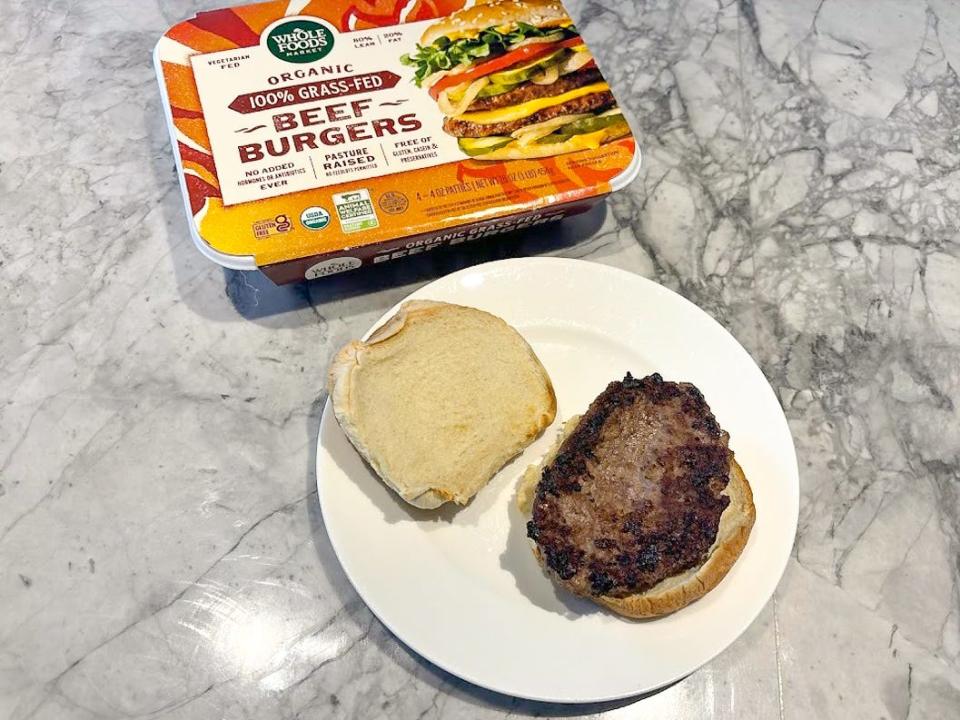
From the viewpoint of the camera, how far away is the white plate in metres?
2.05

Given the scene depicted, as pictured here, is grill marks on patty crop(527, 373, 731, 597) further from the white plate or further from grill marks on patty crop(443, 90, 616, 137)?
grill marks on patty crop(443, 90, 616, 137)

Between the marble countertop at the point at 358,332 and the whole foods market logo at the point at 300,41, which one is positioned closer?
→ the marble countertop at the point at 358,332

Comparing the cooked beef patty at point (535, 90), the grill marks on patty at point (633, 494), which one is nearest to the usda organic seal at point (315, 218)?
the cooked beef patty at point (535, 90)

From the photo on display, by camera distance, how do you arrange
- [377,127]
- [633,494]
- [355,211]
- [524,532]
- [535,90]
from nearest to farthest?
[633,494] → [524,532] → [355,211] → [377,127] → [535,90]

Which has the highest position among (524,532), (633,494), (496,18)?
(496,18)

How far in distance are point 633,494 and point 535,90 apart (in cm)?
148

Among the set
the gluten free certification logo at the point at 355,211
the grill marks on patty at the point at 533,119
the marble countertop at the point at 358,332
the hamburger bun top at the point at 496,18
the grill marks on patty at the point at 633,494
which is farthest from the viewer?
the hamburger bun top at the point at 496,18

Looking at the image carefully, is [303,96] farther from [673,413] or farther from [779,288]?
[779,288]

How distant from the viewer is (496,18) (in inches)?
110

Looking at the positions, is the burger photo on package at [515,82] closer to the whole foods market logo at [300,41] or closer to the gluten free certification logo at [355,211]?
the whole foods market logo at [300,41]

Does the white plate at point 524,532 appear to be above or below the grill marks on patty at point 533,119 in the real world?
below

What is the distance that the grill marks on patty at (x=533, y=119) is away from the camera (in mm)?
2582

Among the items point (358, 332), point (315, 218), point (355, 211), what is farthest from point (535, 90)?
point (358, 332)

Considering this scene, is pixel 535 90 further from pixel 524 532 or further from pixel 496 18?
pixel 524 532
